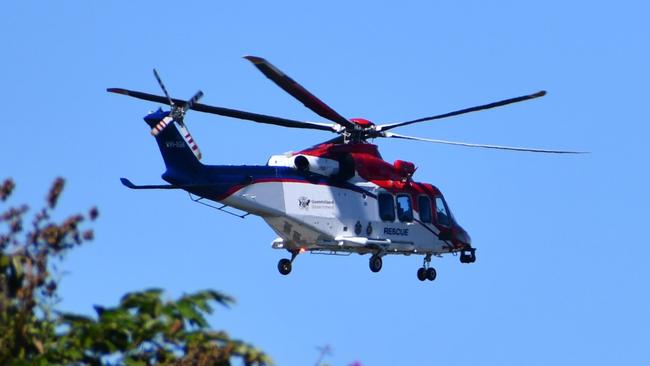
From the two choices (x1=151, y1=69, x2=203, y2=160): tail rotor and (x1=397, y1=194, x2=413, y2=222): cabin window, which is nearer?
(x1=151, y1=69, x2=203, y2=160): tail rotor

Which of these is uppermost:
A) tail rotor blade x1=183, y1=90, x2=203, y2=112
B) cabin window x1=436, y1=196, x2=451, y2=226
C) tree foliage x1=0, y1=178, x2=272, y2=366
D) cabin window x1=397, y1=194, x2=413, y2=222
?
cabin window x1=436, y1=196, x2=451, y2=226

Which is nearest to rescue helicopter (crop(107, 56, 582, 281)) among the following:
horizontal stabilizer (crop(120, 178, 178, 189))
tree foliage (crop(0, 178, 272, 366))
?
horizontal stabilizer (crop(120, 178, 178, 189))

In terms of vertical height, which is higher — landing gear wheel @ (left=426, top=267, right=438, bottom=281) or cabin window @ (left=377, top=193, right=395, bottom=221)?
cabin window @ (left=377, top=193, right=395, bottom=221)

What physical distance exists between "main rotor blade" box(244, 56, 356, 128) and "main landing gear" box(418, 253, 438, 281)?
17.6 feet

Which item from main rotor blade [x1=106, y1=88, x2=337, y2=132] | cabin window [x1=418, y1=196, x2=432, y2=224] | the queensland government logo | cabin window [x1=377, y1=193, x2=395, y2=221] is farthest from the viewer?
cabin window [x1=418, y1=196, x2=432, y2=224]

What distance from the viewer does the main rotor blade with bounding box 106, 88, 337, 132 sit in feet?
111

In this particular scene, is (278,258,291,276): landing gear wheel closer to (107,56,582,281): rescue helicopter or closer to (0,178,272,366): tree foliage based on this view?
(107,56,582,281): rescue helicopter

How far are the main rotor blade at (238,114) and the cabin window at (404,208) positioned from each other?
3001 millimetres

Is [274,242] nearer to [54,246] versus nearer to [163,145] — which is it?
[163,145]

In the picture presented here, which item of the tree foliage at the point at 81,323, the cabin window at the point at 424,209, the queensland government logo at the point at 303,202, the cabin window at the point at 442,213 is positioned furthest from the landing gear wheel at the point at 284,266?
the tree foliage at the point at 81,323

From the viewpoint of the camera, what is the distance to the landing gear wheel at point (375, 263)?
123ft

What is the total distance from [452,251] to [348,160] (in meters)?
5.59

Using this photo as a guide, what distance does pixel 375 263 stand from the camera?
37.5 meters

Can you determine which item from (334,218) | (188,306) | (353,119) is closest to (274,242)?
(334,218)
